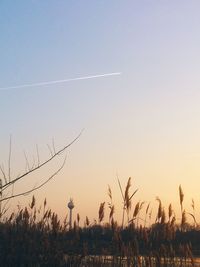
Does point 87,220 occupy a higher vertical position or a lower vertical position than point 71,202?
lower

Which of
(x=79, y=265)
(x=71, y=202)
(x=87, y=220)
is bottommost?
(x=79, y=265)

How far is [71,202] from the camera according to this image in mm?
24125

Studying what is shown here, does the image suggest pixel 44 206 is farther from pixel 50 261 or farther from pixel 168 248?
pixel 168 248

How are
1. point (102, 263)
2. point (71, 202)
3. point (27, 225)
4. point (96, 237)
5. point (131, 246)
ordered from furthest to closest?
point (71, 202) < point (96, 237) < point (27, 225) < point (102, 263) < point (131, 246)

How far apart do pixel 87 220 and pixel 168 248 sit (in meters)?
2.08

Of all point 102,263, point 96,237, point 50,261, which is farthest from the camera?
point 96,237

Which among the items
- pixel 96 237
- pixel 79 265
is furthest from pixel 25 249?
pixel 96 237

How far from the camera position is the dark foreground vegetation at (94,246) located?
699 cm

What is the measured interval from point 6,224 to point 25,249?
143 cm

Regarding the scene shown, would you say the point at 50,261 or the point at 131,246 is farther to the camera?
the point at 50,261

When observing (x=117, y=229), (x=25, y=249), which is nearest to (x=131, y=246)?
(x=117, y=229)

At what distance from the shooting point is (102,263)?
789cm

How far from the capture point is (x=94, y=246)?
9.13m

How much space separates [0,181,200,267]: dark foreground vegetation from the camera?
699cm
